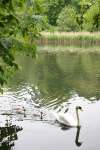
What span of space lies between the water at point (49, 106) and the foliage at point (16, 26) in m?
1.91

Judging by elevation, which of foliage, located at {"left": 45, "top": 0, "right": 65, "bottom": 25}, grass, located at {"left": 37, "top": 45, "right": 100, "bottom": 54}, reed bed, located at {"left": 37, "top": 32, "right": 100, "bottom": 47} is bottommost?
grass, located at {"left": 37, "top": 45, "right": 100, "bottom": 54}

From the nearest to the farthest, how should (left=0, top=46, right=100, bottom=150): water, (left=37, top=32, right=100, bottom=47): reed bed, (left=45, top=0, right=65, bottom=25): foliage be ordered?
(left=0, top=46, right=100, bottom=150): water, (left=37, top=32, right=100, bottom=47): reed bed, (left=45, top=0, right=65, bottom=25): foliage

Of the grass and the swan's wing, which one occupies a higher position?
the grass

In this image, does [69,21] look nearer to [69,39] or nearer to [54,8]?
[54,8]

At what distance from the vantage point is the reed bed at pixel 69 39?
1804 inches

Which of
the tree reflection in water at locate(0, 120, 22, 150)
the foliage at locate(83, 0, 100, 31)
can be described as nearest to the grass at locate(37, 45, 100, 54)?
the foliage at locate(83, 0, 100, 31)

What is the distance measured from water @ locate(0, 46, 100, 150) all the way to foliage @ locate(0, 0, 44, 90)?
191 cm

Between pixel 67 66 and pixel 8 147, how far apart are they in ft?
61.7

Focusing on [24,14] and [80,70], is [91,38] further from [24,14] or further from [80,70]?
[24,14]

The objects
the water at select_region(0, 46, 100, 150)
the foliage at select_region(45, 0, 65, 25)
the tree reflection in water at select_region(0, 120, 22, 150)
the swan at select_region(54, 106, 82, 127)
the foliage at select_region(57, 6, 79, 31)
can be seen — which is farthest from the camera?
the foliage at select_region(45, 0, 65, 25)

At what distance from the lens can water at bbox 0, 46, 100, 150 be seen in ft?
41.5

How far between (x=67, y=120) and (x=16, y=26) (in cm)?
744

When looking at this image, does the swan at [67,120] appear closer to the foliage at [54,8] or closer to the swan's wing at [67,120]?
the swan's wing at [67,120]

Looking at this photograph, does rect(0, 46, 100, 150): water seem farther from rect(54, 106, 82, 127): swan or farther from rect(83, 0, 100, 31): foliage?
rect(83, 0, 100, 31): foliage
